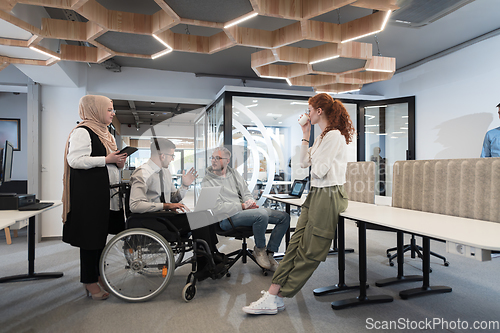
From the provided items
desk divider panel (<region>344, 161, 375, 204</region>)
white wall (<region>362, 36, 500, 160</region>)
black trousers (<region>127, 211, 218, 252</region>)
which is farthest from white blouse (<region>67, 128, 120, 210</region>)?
white wall (<region>362, 36, 500, 160</region>)

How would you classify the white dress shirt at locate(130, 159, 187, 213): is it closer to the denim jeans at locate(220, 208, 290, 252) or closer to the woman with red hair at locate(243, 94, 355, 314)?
the denim jeans at locate(220, 208, 290, 252)

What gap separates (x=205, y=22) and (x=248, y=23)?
1.41 metres

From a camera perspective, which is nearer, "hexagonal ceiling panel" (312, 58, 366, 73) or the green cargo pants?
the green cargo pants

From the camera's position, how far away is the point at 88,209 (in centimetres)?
229

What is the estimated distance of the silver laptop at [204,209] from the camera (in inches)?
98.8

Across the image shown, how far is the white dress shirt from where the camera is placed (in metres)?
2.40

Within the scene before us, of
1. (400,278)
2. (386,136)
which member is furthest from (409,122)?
(400,278)

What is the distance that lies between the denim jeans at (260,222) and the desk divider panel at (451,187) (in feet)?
3.67

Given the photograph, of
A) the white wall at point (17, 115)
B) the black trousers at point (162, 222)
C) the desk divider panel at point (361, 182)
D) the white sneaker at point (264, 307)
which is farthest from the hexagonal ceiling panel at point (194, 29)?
the white wall at point (17, 115)

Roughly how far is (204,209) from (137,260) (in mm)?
663

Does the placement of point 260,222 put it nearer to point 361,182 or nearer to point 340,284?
point 340,284

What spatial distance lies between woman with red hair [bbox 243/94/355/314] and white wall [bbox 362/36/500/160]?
3654 millimetres

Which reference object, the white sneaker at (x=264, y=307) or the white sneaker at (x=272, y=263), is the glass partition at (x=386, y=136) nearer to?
the white sneaker at (x=272, y=263)

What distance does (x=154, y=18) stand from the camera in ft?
9.33
